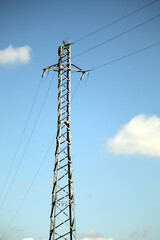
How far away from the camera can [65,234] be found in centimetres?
1739

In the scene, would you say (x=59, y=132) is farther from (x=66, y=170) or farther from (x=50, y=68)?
(x=50, y=68)

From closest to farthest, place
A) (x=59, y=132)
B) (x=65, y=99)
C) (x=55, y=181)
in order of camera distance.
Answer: (x=55, y=181) < (x=59, y=132) < (x=65, y=99)

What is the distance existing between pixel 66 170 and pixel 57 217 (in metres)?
3.52

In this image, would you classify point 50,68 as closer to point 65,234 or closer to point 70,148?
point 70,148

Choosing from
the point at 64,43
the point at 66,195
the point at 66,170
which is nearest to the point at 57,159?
the point at 66,170

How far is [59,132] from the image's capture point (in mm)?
19828

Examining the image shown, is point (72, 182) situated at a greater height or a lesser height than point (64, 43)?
lesser

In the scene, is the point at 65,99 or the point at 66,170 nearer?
the point at 66,170

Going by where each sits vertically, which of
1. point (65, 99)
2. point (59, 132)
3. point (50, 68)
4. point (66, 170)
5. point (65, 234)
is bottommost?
point (65, 234)

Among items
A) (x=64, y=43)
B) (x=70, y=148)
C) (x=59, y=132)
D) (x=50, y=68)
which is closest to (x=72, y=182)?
(x=70, y=148)

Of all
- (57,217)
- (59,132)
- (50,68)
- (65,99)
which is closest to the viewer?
(57,217)

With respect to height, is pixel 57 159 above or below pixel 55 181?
above

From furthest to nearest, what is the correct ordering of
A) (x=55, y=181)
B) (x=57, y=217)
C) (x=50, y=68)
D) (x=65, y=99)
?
(x=50, y=68), (x=65, y=99), (x=55, y=181), (x=57, y=217)

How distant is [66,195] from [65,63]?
1184 centimetres
